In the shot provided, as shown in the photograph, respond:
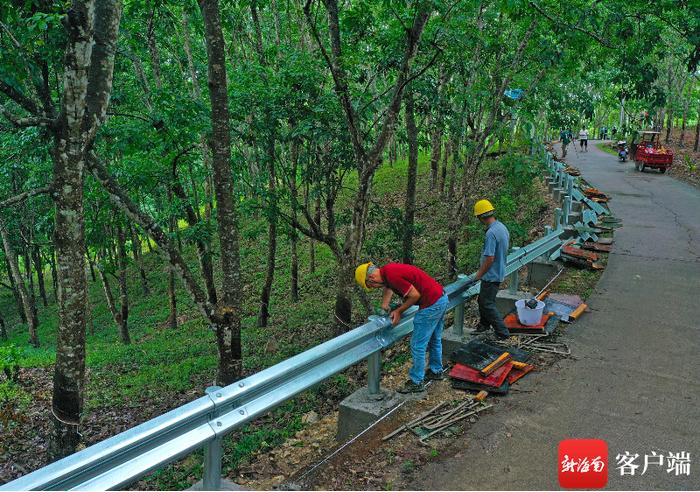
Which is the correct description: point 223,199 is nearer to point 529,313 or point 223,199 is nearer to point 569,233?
point 529,313

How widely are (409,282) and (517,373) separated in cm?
164

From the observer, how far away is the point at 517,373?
6.15 m

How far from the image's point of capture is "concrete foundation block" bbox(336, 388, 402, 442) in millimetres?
5332

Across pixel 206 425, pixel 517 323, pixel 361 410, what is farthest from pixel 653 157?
pixel 206 425

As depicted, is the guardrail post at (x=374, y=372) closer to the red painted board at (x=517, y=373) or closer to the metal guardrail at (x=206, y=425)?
the metal guardrail at (x=206, y=425)

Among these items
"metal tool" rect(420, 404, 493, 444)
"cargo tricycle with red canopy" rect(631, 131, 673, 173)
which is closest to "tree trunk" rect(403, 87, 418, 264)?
"metal tool" rect(420, 404, 493, 444)

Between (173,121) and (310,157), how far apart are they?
3483 millimetres

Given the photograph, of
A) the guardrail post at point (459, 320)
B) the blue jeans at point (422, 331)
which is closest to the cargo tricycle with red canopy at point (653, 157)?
the guardrail post at point (459, 320)

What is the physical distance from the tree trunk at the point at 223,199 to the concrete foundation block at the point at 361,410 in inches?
141

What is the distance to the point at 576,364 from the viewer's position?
6.50m

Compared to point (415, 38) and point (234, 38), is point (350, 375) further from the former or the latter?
point (234, 38)

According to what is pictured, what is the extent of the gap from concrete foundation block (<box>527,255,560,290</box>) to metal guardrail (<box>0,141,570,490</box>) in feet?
16.1

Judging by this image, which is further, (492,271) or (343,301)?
(343,301)

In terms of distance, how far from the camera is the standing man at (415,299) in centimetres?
578
